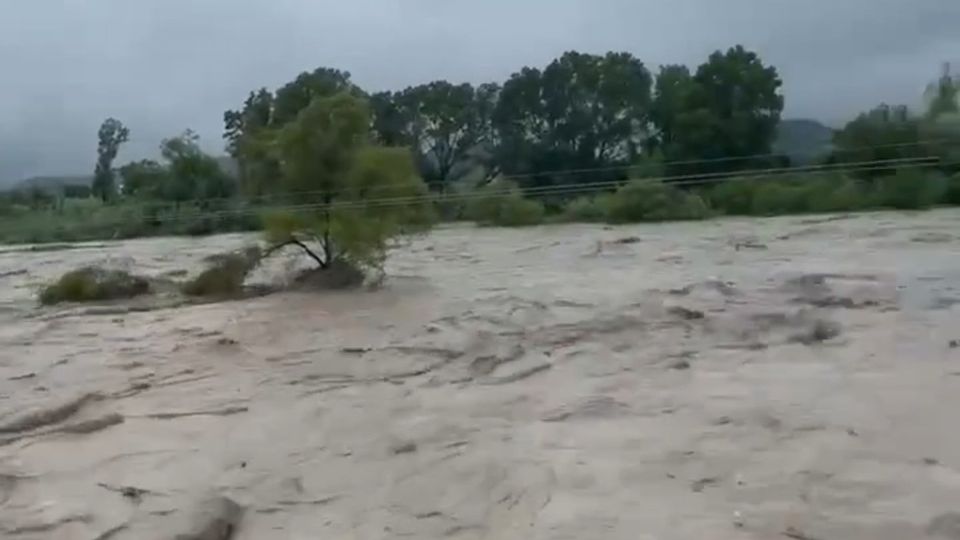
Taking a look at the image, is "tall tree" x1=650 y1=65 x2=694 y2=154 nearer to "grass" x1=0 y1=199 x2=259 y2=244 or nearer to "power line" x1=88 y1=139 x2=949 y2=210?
"power line" x1=88 y1=139 x2=949 y2=210

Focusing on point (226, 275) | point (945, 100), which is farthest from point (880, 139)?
point (226, 275)

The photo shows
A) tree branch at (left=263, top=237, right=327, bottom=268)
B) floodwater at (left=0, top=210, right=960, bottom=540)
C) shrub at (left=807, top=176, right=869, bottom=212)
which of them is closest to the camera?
floodwater at (left=0, top=210, right=960, bottom=540)

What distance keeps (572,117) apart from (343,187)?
4707mm

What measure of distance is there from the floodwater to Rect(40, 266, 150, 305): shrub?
392 mm

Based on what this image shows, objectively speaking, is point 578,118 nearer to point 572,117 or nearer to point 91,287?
point 572,117

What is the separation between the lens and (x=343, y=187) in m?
13.9

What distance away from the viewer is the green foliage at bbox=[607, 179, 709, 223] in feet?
64.4

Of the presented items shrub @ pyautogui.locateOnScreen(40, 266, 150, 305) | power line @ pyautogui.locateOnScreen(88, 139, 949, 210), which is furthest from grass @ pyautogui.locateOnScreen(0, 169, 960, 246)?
shrub @ pyautogui.locateOnScreen(40, 266, 150, 305)

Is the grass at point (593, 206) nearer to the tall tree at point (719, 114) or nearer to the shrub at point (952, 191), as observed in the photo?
the shrub at point (952, 191)

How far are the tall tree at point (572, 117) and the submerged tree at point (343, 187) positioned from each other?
3536 millimetres

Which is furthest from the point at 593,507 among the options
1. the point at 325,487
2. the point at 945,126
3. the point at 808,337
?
the point at 945,126

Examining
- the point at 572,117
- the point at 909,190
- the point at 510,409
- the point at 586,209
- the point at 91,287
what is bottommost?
the point at 510,409

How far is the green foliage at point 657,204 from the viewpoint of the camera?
19641mm

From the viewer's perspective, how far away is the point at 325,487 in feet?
19.0
